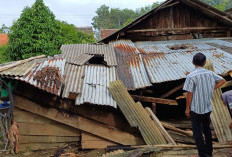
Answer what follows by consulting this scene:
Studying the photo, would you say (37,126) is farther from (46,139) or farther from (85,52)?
(85,52)

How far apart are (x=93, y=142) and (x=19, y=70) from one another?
2725 millimetres

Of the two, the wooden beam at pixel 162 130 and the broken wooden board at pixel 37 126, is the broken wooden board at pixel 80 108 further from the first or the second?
the wooden beam at pixel 162 130

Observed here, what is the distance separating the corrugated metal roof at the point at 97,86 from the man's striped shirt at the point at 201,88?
2092 millimetres

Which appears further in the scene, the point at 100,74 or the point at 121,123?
the point at 100,74

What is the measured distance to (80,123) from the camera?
4.74m

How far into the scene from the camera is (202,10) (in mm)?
8914

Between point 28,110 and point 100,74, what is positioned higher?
point 100,74

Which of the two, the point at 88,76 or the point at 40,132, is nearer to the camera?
the point at 40,132

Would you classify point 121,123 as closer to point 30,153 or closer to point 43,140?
point 43,140

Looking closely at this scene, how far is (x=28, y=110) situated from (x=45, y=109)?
456 mm

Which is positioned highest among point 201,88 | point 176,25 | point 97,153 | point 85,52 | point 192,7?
point 192,7

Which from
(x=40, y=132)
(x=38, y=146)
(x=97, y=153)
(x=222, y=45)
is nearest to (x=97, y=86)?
(x=97, y=153)

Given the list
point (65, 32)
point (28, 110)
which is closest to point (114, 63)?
point (28, 110)

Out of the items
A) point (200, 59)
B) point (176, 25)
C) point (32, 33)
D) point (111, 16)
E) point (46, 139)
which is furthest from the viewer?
point (111, 16)
